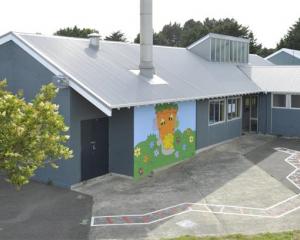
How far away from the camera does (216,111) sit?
21891 mm

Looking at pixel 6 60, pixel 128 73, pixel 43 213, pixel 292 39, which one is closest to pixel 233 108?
pixel 128 73

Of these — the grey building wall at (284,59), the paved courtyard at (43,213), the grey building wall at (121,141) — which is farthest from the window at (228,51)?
the grey building wall at (284,59)

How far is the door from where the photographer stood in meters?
25.6

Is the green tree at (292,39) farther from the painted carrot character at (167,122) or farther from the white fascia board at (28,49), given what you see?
the white fascia board at (28,49)

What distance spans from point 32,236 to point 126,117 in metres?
6.15

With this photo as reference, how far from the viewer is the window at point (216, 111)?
21.3 metres

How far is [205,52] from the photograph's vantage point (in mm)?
26266

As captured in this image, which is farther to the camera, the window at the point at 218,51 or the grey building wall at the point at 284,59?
the grey building wall at the point at 284,59

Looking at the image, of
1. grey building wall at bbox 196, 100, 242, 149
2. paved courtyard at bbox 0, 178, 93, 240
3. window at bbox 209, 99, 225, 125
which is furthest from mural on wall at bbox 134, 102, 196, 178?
paved courtyard at bbox 0, 178, 93, 240

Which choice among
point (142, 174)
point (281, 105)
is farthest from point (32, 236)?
point (281, 105)

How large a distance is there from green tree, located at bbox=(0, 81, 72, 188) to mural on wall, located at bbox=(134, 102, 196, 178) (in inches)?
312

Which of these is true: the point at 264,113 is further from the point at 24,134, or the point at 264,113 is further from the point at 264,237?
the point at 24,134

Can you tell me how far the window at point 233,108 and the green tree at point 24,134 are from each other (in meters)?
16.5

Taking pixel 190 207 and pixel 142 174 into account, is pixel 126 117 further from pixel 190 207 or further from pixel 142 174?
pixel 190 207
